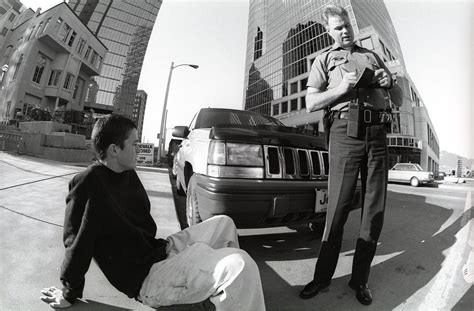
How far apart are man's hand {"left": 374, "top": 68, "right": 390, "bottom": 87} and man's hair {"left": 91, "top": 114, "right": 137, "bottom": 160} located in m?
1.52

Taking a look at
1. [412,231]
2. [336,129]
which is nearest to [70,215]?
[336,129]

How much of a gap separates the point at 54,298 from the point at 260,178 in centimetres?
139

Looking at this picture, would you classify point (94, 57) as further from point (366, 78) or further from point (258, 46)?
point (366, 78)

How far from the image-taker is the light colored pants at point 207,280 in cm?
78

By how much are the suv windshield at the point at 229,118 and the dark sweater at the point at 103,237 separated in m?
2.02

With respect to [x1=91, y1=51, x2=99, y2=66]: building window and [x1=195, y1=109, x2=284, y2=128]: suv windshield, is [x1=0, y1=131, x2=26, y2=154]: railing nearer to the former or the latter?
[x1=195, y1=109, x2=284, y2=128]: suv windshield

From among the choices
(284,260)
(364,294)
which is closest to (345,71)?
(364,294)

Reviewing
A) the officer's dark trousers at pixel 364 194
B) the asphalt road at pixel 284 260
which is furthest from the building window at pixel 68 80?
the officer's dark trousers at pixel 364 194

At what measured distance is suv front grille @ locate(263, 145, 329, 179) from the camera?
5.84 ft

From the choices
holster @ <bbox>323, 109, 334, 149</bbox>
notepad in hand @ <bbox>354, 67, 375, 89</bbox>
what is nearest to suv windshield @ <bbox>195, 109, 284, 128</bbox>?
holster @ <bbox>323, 109, 334, 149</bbox>

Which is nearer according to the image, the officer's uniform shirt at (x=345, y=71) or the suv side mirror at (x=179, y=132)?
the officer's uniform shirt at (x=345, y=71)

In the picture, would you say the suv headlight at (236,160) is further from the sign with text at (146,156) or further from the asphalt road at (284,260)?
the sign with text at (146,156)

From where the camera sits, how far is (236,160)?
1725mm

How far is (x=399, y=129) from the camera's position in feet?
5.87
